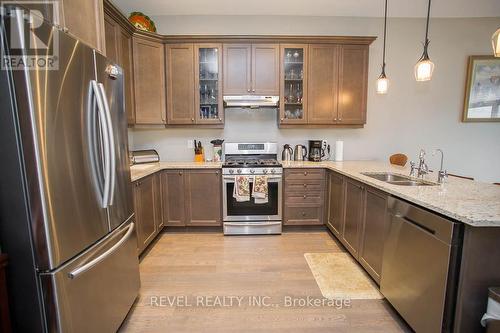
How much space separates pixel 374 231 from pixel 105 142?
214 centimetres

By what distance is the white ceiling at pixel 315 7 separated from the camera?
10.2 ft

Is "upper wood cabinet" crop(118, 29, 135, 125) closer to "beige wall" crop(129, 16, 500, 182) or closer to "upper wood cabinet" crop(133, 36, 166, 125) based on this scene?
"upper wood cabinet" crop(133, 36, 166, 125)

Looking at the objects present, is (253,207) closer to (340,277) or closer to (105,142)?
(340,277)

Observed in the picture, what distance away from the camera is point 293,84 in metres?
3.41

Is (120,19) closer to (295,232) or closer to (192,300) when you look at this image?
(192,300)

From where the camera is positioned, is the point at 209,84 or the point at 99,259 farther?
the point at 209,84

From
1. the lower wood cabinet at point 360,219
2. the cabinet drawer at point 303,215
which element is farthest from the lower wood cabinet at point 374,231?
the cabinet drawer at point 303,215

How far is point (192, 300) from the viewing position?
77.4 inches

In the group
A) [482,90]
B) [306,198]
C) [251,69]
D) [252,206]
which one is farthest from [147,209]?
[482,90]

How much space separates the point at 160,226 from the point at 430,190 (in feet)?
9.42

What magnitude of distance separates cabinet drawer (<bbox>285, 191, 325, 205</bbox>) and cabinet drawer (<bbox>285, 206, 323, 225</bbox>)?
0.27ft

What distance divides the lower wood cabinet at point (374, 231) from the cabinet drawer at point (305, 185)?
1.01 m

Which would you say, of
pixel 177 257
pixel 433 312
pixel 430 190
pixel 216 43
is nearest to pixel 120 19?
pixel 216 43

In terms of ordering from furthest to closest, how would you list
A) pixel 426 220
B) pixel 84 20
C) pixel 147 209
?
pixel 147 209 < pixel 84 20 < pixel 426 220
